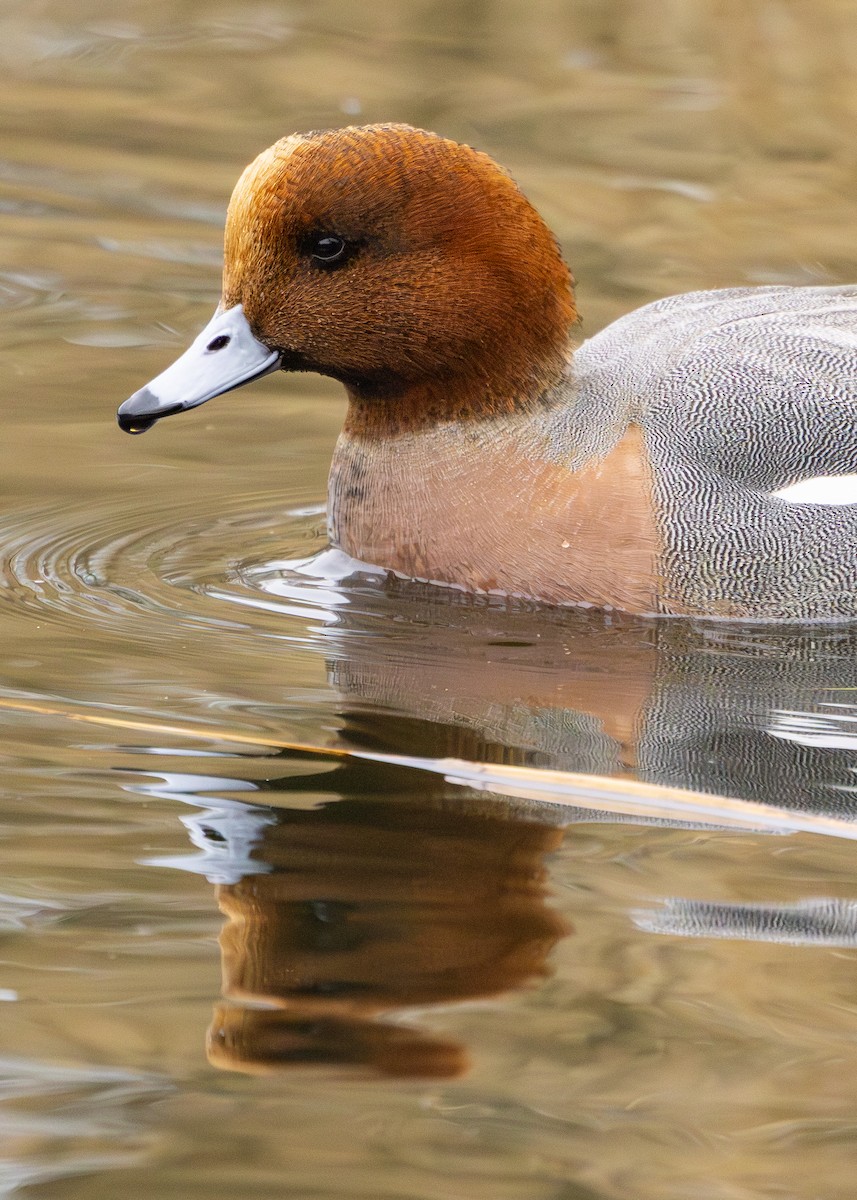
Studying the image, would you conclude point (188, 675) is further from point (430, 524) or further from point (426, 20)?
point (426, 20)

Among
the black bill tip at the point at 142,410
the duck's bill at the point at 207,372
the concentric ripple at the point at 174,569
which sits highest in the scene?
the duck's bill at the point at 207,372

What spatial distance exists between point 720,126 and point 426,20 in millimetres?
2225

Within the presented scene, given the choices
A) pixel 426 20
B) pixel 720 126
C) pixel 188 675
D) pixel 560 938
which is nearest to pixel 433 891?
pixel 560 938

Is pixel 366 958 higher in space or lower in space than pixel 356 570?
lower

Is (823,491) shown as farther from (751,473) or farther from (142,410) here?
(142,410)

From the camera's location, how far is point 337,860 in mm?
4039

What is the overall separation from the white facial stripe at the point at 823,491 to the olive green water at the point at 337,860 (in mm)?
378

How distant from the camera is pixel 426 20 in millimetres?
12109

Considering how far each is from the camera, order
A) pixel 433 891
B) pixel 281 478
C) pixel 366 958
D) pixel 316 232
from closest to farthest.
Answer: pixel 366 958, pixel 433 891, pixel 316 232, pixel 281 478

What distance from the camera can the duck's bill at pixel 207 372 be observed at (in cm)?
548

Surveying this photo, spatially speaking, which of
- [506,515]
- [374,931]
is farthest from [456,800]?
[506,515]

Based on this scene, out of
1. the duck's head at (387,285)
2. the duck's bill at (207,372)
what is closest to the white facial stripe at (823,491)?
the duck's head at (387,285)

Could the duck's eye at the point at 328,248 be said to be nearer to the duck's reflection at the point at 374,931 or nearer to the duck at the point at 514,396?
the duck at the point at 514,396

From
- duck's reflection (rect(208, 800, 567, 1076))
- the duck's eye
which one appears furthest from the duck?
duck's reflection (rect(208, 800, 567, 1076))
